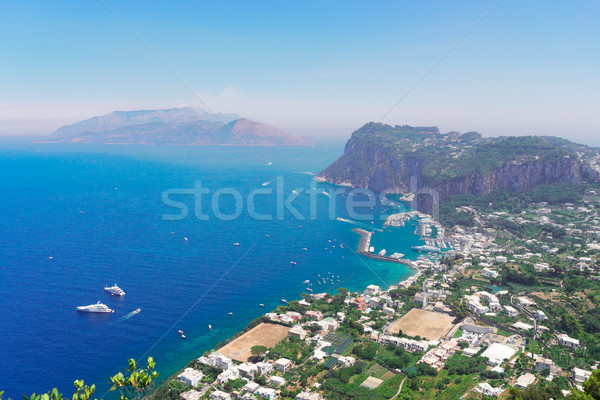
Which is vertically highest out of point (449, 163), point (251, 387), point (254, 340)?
point (449, 163)

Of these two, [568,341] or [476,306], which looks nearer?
[568,341]

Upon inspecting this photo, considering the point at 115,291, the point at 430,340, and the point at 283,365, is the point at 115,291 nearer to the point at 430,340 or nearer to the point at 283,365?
the point at 283,365

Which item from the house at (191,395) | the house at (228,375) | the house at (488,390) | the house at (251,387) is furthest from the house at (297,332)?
the house at (488,390)

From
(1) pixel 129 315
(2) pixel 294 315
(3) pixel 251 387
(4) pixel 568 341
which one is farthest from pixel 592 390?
(1) pixel 129 315

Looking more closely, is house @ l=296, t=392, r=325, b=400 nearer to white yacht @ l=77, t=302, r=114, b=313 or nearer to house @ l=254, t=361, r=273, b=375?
house @ l=254, t=361, r=273, b=375

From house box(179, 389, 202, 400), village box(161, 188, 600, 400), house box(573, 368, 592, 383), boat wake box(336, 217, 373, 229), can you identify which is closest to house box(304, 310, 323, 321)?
village box(161, 188, 600, 400)

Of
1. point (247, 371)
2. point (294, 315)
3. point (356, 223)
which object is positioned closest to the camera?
point (247, 371)
